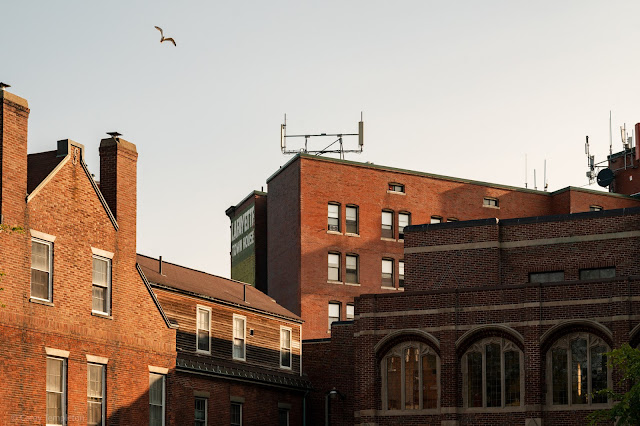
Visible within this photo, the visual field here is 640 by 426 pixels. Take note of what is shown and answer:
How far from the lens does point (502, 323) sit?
1935 inches

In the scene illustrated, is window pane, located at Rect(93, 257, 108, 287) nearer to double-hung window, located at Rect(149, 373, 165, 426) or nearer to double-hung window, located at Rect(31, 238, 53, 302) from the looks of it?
double-hung window, located at Rect(31, 238, 53, 302)

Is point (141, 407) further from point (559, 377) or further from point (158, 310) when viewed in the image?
point (559, 377)

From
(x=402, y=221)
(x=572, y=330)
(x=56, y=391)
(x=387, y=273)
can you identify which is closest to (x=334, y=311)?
(x=387, y=273)

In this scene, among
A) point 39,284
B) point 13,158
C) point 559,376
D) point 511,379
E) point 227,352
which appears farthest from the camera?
point 227,352

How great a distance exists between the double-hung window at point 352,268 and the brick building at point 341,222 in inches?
2.6

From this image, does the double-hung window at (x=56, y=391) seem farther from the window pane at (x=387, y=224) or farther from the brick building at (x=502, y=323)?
the window pane at (x=387, y=224)

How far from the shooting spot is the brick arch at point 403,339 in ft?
166

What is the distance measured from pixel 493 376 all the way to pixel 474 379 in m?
0.85

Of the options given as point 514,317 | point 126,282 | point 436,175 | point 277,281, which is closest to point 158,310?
point 126,282

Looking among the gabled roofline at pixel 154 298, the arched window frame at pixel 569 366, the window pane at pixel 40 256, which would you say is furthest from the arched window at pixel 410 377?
the window pane at pixel 40 256

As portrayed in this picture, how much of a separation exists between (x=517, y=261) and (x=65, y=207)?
21156 mm

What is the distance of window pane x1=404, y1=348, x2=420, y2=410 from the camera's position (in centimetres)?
5081

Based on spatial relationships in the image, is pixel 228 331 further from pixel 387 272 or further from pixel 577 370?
pixel 387 272

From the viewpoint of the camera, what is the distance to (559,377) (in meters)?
48.4
